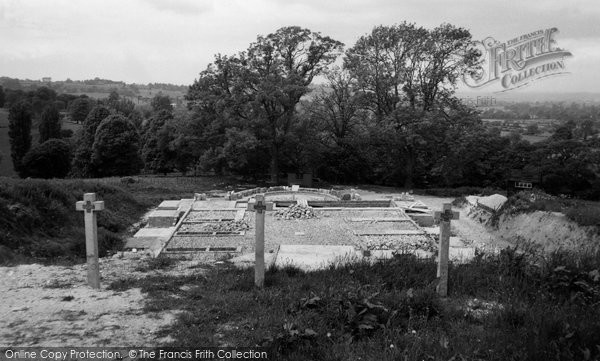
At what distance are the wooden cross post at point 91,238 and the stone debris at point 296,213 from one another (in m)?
11.3


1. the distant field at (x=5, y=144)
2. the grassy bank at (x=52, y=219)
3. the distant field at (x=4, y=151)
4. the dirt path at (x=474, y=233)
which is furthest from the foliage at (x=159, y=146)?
the dirt path at (x=474, y=233)

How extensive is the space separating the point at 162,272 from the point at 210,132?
20208 mm

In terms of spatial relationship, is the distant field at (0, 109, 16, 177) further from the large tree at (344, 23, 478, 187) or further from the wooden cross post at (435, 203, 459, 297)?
the wooden cross post at (435, 203, 459, 297)

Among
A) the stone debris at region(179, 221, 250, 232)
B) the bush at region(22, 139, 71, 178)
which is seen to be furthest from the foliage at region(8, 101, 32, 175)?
the stone debris at region(179, 221, 250, 232)

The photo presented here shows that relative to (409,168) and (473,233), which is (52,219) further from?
(409,168)

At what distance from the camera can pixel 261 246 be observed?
25.4 ft

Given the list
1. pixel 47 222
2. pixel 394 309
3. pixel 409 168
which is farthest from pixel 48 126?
pixel 394 309

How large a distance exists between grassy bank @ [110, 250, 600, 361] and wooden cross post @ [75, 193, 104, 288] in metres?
0.33

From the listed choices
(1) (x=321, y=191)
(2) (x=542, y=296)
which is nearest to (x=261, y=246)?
(2) (x=542, y=296)

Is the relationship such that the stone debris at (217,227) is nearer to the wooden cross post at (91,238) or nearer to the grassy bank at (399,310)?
the grassy bank at (399,310)

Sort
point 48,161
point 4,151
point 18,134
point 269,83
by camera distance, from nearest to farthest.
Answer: point 269,83 → point 48,161 → point 18,134 → point 4,151

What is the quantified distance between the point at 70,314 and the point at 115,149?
33322 millimetres

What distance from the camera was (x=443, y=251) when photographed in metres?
7.43

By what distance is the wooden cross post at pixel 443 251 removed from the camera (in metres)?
7.09
